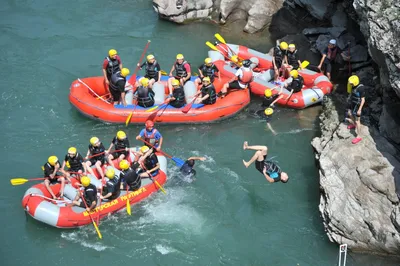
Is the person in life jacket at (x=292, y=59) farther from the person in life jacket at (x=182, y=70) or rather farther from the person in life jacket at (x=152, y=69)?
the person in life jacket at (x=152, y=69)

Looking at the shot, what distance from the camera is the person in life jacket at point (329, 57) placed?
14.5 m

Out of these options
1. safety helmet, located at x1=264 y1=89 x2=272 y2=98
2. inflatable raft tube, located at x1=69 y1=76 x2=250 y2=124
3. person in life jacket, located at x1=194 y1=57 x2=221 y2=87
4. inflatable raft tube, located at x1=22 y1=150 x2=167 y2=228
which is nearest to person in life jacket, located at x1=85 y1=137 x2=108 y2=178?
inflatable raft tube, located at x1=22 y1=150 x2=167 y2=228

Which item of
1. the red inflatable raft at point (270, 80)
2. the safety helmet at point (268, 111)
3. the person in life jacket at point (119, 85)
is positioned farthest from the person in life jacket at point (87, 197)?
the red inflatable raft at point (270, 80)

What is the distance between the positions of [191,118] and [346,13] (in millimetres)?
5966

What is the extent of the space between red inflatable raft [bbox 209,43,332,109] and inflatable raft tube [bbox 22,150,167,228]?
495 cm

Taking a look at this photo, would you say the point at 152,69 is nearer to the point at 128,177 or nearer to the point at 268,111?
the point at 268,111

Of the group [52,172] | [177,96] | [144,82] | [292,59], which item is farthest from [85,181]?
[292,59]

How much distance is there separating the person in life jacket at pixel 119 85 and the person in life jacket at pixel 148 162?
2585mm

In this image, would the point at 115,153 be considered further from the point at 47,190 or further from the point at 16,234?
the point at 16,234

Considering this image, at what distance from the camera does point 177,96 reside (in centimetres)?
1325

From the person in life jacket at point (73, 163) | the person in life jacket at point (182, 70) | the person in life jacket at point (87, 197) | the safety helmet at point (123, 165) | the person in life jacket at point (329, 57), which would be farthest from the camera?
the person in life jacket at point (329, 57)


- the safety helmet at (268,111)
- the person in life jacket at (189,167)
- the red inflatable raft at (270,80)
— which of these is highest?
the red inflatable raft at (270,80)

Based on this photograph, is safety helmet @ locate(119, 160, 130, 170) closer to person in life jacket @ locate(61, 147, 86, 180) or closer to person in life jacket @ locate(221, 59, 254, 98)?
person in life jacket @ locate(61, 147, 86, 180)

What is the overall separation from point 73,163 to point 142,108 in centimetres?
283
